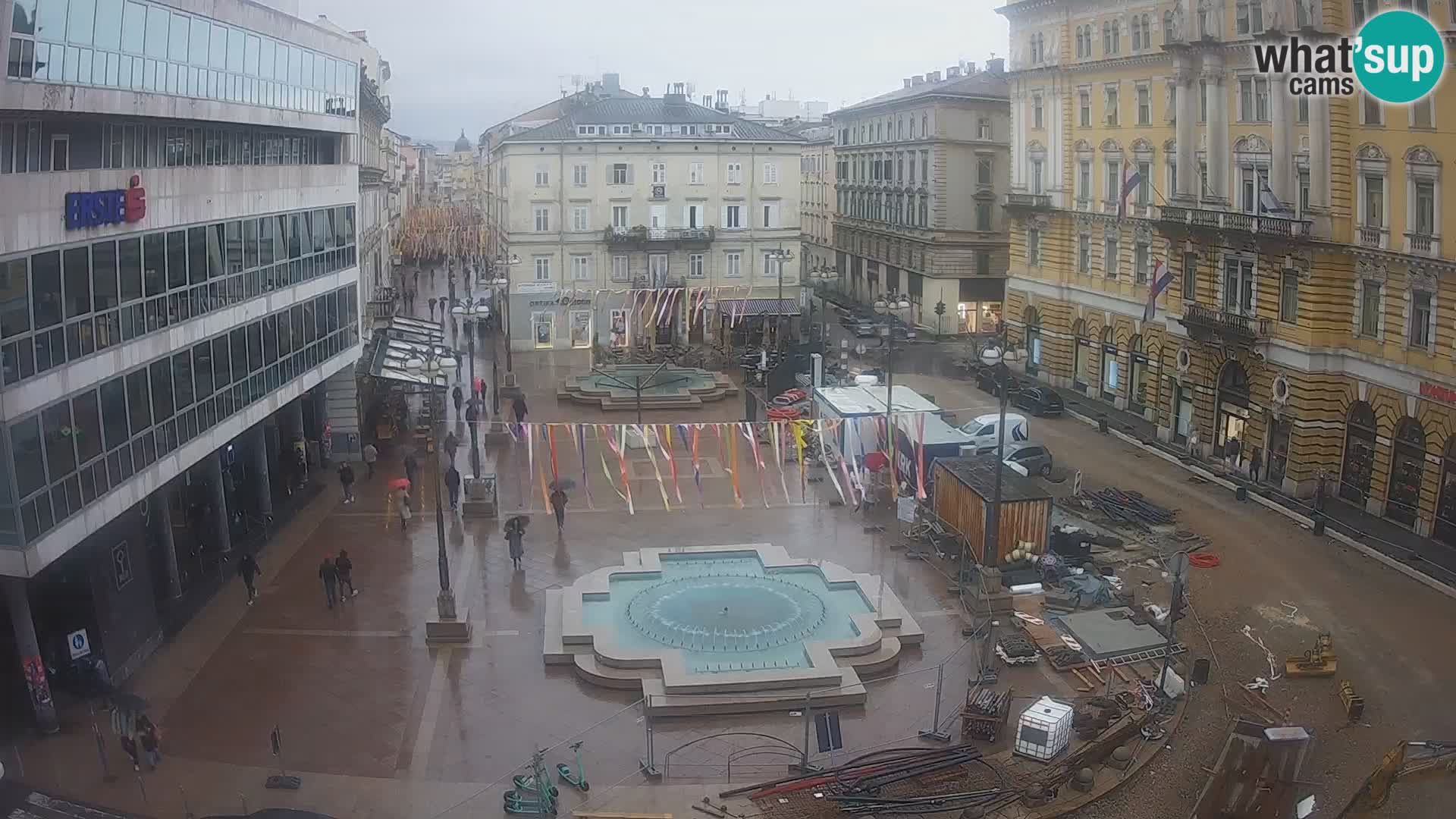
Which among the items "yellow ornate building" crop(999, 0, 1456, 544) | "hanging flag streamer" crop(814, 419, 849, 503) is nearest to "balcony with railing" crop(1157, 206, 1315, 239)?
"yellow ornate building" crop(999, 0, 1456, 544)

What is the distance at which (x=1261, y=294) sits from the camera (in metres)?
38.3

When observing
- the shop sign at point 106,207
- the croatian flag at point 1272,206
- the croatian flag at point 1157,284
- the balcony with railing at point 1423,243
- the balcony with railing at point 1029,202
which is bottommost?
the croatian flag at point 1157,284

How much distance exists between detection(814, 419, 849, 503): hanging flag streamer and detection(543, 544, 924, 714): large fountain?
5510 millimetres

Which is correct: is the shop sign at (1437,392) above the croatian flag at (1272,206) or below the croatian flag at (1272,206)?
below

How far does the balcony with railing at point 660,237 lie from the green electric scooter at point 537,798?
45529 millimetres

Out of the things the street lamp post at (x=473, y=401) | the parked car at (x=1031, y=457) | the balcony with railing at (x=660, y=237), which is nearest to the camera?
the street lamp post at (x=473, y=401)

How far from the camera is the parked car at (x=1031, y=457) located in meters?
38.3

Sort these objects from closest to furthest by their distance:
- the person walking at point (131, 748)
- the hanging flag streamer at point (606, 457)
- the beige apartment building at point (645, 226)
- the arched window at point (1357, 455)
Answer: the person walking at point (131, 748) < the arched window at point (1357, 455) < the hanging flag streamer at point (606, 457) < the beige apartment building at point (645, 226)

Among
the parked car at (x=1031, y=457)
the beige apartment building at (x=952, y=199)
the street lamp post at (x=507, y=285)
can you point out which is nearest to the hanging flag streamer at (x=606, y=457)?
the parked car at (x=1031, y=457)

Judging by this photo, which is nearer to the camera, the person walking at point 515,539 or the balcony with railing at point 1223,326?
the person walking at point 515,539

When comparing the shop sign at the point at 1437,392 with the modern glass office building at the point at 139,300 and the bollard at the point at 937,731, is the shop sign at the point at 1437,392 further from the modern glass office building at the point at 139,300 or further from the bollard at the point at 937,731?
the modern glass office building at the point at 139,300

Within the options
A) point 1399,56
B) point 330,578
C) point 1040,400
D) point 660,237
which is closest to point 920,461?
point 330,578

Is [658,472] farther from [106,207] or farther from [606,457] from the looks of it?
[106,207]

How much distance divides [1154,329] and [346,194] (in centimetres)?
2754
